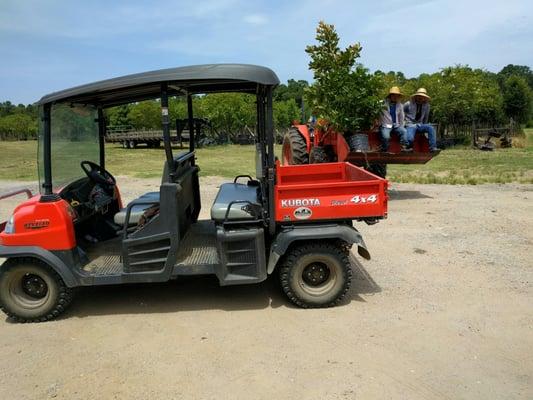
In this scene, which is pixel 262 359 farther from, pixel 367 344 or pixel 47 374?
pixel 47 374

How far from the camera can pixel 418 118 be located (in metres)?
10.6

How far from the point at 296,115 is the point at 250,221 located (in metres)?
43.9

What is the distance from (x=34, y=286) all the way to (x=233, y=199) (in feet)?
6.52

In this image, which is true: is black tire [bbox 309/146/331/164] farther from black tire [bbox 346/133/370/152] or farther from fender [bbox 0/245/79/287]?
fender [bbox 0/245/79/287]

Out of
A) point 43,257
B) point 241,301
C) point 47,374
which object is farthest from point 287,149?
point 47,374

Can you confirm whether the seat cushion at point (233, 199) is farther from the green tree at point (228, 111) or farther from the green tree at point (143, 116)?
the green tree at point (228, 111)

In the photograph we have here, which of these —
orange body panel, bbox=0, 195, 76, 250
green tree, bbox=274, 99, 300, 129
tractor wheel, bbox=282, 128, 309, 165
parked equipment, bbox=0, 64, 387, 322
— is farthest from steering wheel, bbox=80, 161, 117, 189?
green tree, bbox=274, 99, 300, 129

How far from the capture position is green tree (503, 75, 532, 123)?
39.7 metres

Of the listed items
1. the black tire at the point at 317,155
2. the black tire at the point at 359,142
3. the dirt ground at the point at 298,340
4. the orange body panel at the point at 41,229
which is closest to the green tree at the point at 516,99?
the black tire at the point at 359,142

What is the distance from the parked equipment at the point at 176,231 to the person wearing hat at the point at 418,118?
619 centimetres

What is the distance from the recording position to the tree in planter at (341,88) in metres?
9.98

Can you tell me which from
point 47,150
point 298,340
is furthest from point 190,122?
point 298,340

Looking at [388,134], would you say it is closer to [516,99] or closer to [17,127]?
[516,99]

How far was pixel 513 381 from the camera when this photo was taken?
3.20 m
